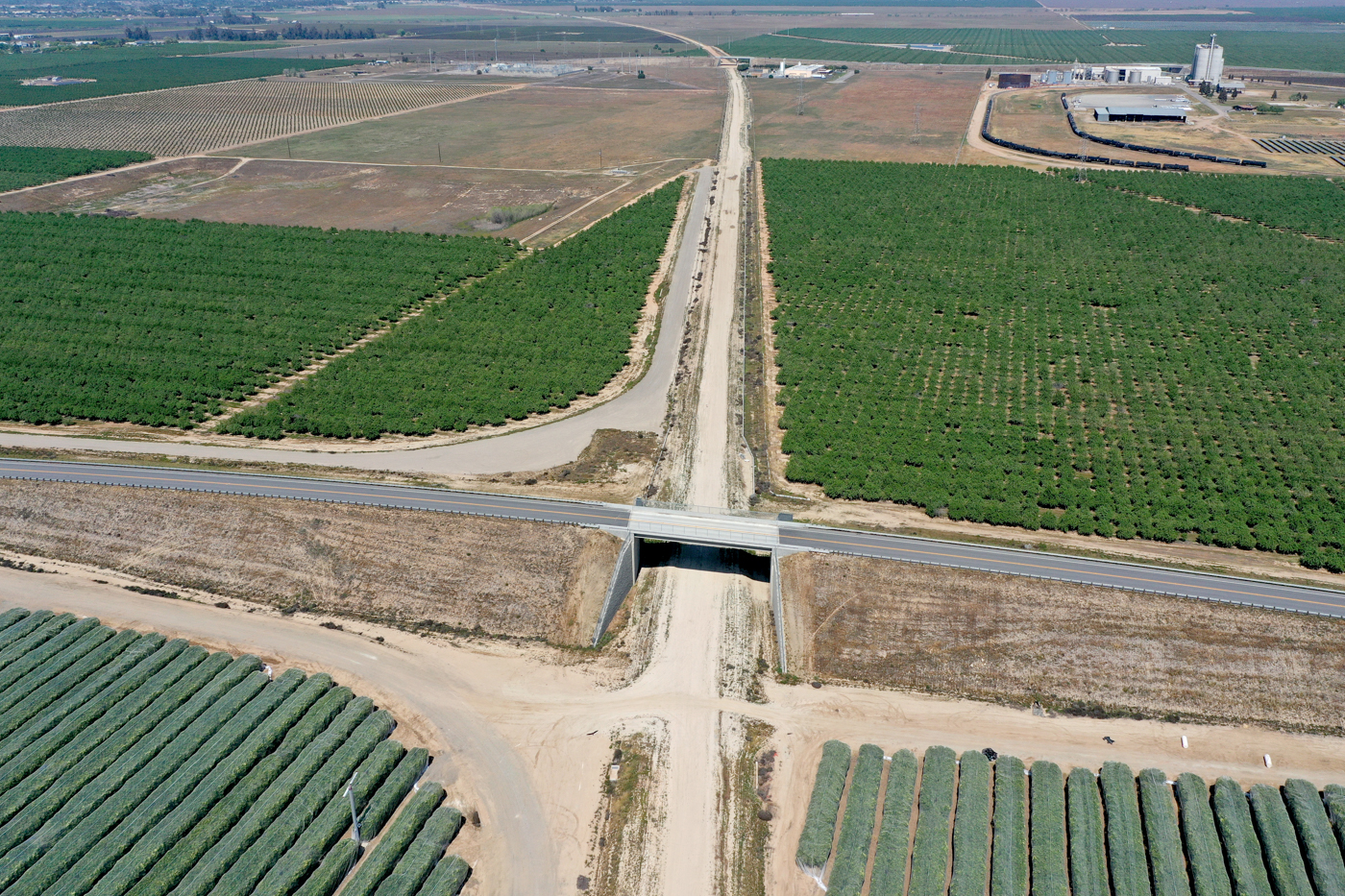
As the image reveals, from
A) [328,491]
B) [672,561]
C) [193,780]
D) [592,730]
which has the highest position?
[328,491]

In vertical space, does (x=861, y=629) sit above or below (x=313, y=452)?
below

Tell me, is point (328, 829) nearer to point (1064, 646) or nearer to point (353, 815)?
point (353, 815)

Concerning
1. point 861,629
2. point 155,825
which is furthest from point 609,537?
point 155,825

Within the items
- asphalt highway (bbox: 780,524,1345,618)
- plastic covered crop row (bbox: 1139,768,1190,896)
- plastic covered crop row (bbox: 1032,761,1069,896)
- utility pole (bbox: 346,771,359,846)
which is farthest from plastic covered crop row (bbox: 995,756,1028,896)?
utility pole (bbox: 346,771,359,846)

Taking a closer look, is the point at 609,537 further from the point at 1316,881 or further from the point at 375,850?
the point at 1316,881

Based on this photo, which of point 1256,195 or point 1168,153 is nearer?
point 1256,195

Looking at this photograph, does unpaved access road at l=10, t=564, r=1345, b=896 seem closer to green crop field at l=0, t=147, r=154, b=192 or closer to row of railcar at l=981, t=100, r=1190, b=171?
green crop field at l=0, t=147, r=154, b=192

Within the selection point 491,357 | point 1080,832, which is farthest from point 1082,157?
point 1080,832

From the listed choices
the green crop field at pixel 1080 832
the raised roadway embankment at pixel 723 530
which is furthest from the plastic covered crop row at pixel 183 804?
the green crop field at pixel 1080 832
